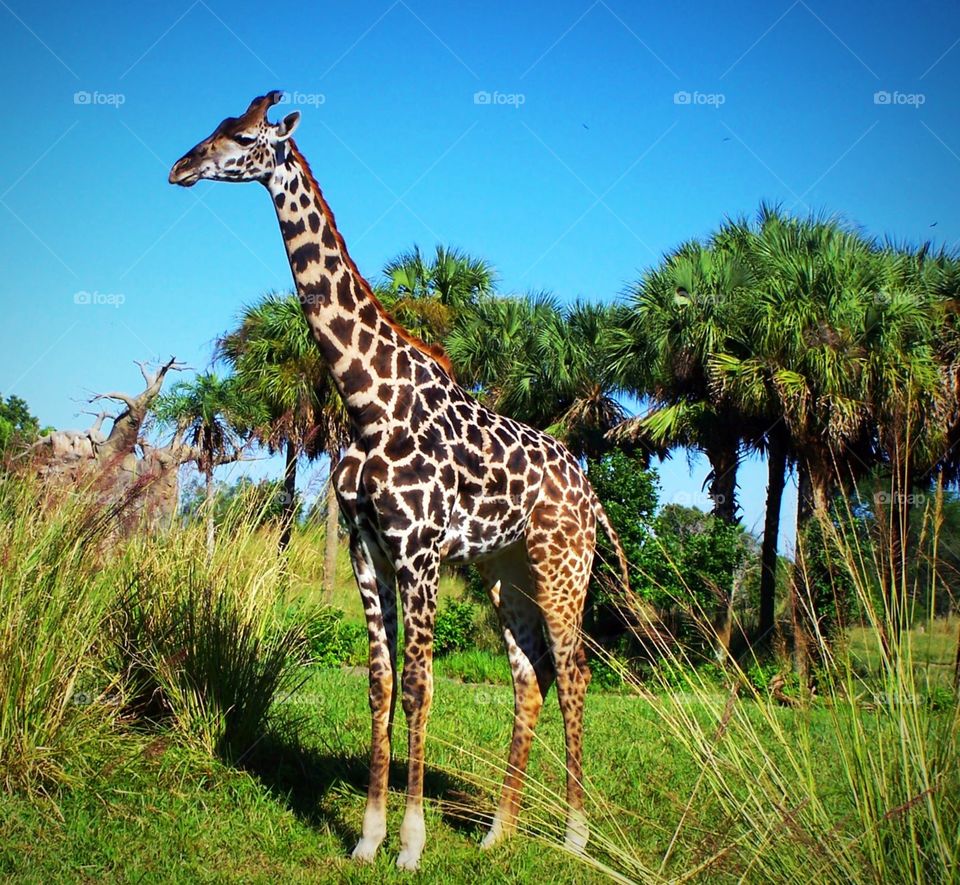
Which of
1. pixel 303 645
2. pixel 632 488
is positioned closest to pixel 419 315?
pixel 632 488

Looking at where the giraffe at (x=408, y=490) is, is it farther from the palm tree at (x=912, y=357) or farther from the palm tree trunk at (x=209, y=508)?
the palm tree at (x=912, y=357)

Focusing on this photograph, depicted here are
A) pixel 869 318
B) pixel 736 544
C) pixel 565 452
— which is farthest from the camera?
pixel 736 544

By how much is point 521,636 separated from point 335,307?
2497 mm

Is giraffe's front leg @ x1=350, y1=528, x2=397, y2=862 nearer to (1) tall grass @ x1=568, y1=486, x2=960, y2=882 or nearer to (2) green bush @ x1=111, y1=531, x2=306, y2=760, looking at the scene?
(2) green bush @ x1=111, y1=531, x2=306, y2=760

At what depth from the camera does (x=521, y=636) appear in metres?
6.41

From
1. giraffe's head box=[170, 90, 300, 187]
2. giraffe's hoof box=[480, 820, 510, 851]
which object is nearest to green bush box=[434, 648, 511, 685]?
giraffe's hoof box=[480, 820, 510, 851]

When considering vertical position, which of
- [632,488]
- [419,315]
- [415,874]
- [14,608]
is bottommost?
[415,874]

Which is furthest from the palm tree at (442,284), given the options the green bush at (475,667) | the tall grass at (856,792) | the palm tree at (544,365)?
the tall grass at (856,792)

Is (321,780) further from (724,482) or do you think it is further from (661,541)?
(724,482)

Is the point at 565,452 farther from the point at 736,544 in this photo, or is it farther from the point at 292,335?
the point at 292,335

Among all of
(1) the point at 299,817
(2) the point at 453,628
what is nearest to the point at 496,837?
(1) the point at 299,817

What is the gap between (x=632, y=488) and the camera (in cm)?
1773

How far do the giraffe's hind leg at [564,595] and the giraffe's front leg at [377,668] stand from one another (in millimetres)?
1021

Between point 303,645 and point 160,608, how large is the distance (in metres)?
1.36
